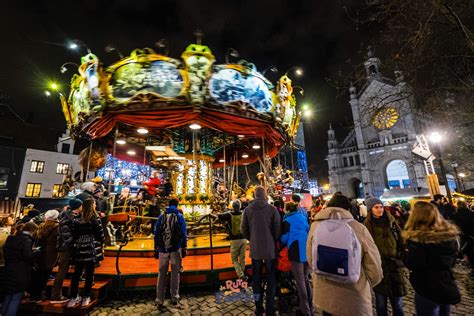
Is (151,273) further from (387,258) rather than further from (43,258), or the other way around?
(387,258)

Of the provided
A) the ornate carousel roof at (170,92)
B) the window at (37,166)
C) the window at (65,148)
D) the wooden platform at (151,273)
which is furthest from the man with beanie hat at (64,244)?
the window at (65,148)

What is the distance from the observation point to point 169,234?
160 inches

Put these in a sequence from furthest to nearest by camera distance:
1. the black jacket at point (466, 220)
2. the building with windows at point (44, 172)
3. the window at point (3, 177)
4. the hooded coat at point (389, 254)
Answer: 1. the building with windows at point (44, 172)
2. the window at point (3, 177)
3. the black jacket at point (466, 220)
4. the hooded coat at point (389, 254)

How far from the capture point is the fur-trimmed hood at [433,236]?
7.26 ft

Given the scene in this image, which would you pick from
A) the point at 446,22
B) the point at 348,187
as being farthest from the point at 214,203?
the point at 348,187

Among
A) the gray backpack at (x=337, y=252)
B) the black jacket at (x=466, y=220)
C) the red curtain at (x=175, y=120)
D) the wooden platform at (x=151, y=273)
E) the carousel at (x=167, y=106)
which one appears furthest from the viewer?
the red curtain at (x=175, y=120)

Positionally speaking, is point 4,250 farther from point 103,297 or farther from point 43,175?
point 43,175

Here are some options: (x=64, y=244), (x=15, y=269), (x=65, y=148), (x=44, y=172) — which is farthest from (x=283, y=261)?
(x=65, y=148)

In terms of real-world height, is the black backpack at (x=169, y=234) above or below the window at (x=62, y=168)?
below

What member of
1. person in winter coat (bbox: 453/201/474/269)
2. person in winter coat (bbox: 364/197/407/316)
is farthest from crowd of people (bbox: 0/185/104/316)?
person in winter coat (bbox: 453/201/474/269)

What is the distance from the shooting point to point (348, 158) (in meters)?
45.0

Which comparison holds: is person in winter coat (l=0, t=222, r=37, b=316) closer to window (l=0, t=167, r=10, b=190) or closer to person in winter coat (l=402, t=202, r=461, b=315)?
person in winter coat (l=402, t=202, r=461, b=315)

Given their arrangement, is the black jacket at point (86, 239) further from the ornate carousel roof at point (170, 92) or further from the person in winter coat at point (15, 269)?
the ornate carousel roof at point (170, 92)

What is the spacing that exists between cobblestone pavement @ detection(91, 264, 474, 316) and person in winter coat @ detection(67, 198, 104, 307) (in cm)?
47
